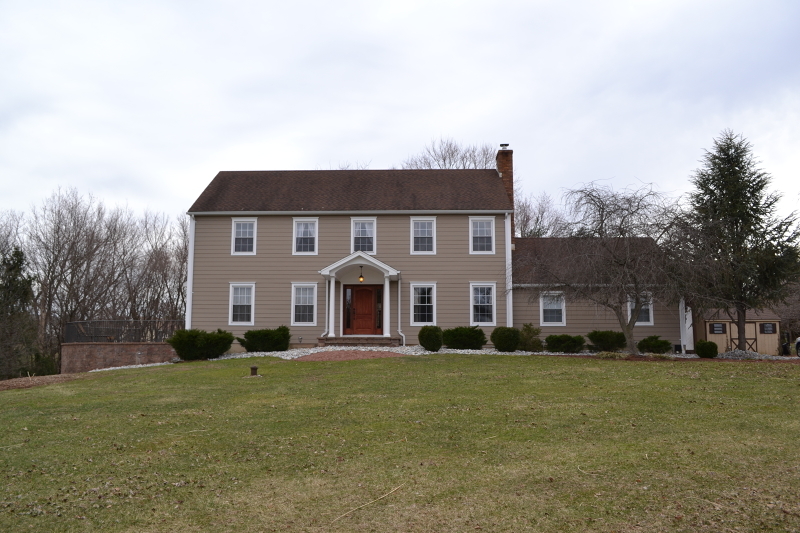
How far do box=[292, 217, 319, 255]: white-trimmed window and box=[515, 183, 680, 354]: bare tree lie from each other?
377 inches

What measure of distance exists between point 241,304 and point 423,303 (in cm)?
667

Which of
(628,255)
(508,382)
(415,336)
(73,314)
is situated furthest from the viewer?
(73,314)

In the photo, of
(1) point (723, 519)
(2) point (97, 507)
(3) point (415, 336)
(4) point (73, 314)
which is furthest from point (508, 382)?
(4) point (73, 314)

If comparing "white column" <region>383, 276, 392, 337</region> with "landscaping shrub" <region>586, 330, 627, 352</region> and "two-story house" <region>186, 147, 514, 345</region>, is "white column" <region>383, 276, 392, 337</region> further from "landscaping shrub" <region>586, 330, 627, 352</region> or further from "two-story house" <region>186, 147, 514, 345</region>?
"landscaping shrub" <region>586, 330, 627, 352</region>

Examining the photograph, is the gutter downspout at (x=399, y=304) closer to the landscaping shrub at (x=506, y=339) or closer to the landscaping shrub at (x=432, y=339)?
the landscaping shrub at (x=432, y=339)

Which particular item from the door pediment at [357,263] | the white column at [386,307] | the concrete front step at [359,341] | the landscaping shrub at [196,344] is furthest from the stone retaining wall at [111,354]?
the white column at [386,307]

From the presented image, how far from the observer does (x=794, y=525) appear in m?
4.70

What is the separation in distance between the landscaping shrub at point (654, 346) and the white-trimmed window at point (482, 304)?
16.7 feet

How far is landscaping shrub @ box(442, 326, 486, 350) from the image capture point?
19781 mm

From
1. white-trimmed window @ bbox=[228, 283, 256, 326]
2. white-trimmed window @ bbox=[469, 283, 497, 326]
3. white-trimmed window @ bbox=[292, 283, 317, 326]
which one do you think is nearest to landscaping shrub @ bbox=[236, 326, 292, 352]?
white-trimmed window @ bbox=[292, 283, 317, 326]

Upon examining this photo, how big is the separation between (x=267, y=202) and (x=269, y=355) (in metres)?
7.03

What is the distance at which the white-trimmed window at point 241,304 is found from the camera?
23.0 metres

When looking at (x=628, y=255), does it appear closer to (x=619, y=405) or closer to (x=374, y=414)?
(x=619, y=405)

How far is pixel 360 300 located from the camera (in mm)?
23297
